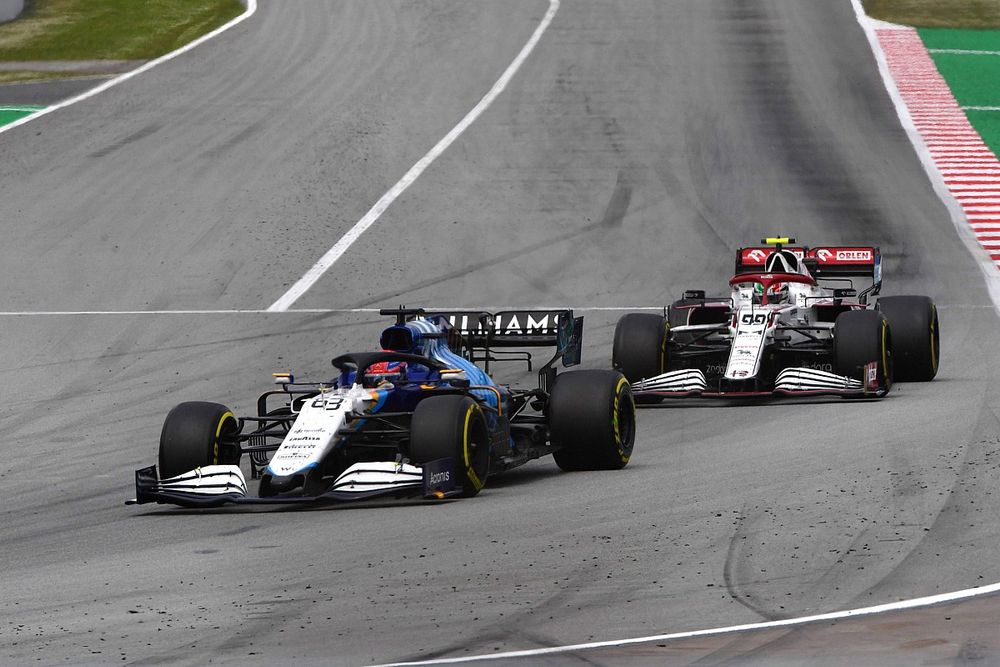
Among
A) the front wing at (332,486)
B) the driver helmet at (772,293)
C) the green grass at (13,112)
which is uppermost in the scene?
the green grass at (13,112)

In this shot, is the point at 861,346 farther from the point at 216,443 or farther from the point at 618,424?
the point at 216,443

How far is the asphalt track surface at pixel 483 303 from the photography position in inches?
343

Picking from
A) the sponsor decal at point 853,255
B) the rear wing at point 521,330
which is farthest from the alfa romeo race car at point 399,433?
the sponsor decal at point 853,255

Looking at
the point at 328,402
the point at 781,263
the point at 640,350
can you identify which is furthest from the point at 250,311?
the point at 328,402

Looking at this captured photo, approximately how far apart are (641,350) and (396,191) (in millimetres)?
11931

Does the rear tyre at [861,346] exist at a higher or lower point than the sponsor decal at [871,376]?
higher

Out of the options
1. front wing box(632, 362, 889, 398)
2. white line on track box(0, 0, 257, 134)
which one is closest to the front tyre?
front wing box(632, 362, 889, 398)

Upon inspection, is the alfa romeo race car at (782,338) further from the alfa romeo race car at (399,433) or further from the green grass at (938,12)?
the green grass at (938,12)

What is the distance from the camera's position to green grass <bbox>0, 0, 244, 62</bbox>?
137ft

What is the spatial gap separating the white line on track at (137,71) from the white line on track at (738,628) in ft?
94.4

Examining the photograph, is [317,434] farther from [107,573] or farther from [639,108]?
[639,108]

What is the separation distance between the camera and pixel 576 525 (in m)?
11.0

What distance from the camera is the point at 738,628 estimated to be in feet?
26.2

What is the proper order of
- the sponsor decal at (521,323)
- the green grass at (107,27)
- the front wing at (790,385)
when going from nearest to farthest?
the sponsor decal at (521,323) < the front wing at (790,385) < the green grass at (107,27)
